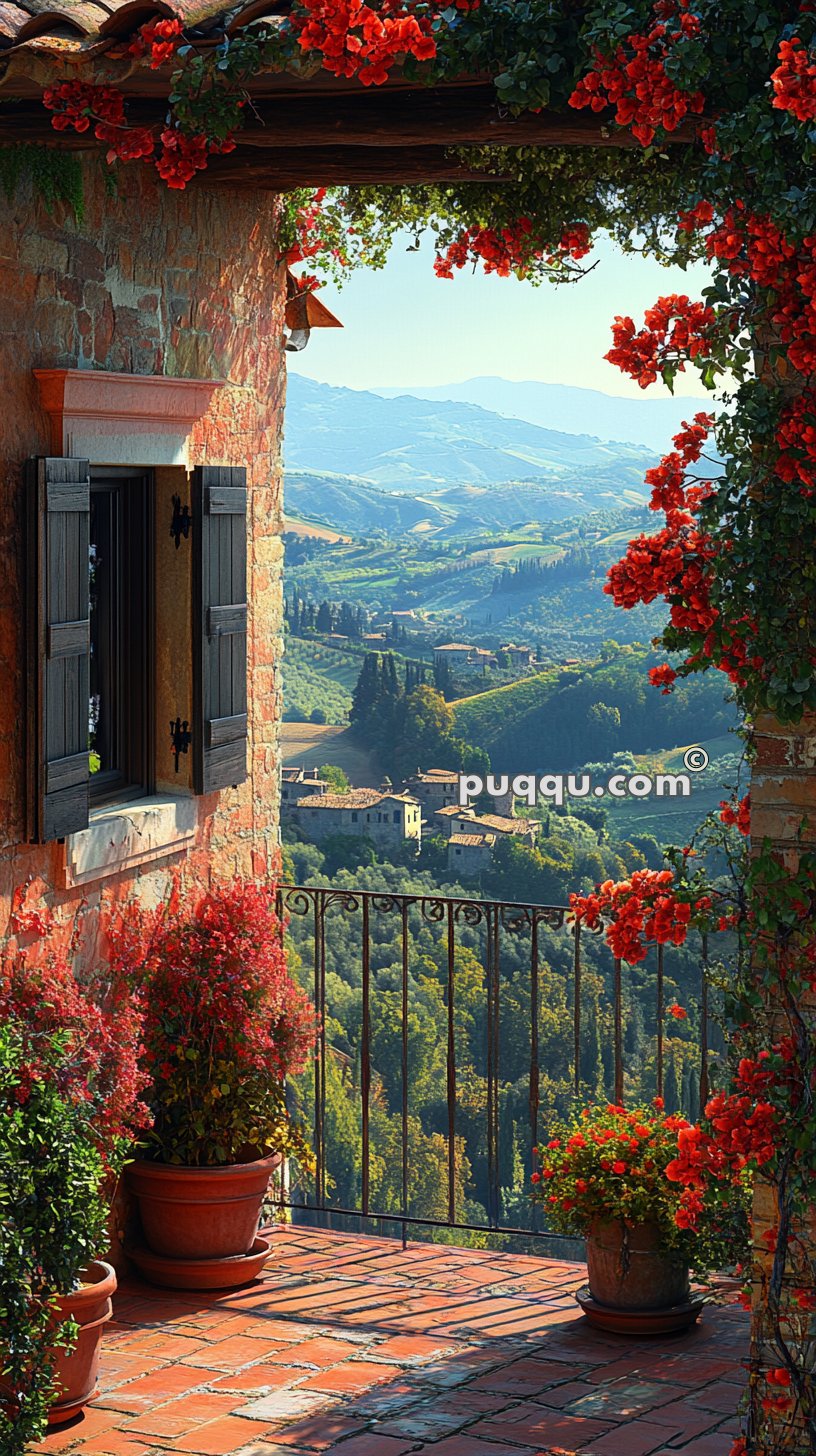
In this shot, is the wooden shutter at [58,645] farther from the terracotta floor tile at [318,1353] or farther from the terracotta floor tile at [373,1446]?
the terracotta floor tile at [373,1446]

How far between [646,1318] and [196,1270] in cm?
138

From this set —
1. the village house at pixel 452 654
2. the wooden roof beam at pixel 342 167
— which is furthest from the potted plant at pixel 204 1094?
the village house at pixel 452 654

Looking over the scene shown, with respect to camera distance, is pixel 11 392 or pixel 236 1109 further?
pixel 236 1109

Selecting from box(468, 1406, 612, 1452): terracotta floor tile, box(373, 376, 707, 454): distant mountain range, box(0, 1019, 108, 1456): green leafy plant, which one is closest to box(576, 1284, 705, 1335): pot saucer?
box(468, 1406, 612, 1452): terracotta floor tile

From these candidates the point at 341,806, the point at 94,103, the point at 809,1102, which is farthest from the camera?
the point at 341,806

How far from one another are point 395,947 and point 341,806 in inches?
117

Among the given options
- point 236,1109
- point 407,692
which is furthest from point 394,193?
point 407,692

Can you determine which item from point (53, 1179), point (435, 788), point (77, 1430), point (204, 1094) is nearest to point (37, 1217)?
point (53, 1179)

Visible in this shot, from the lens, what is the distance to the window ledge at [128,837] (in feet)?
15.4

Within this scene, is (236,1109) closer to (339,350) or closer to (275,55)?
(275,55)

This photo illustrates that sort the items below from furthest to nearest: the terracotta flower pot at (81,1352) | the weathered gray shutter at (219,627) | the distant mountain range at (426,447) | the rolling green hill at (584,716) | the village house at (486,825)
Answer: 1. the distant mountain range at (426,447)
2. the rolling green hill at (584,716)
3. the village house at (486,825)
4. the weathered gray shutter at (219,627)
5. the terracotta flower pot at (81,1352)

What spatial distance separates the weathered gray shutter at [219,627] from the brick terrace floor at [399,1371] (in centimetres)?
166

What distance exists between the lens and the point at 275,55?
356cm

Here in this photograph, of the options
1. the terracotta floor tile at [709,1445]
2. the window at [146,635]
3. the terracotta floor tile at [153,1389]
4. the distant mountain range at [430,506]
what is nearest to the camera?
the terracotta floor tile at [709,1445]
